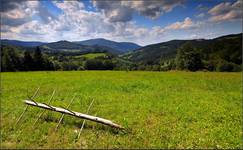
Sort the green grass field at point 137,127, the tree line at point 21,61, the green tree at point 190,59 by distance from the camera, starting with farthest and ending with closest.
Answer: the tree line at point 21,61 → the green tree at point 190,59 → the green grass field at point 137,127

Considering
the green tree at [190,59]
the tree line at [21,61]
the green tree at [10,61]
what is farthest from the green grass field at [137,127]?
the tree line at [21,61]

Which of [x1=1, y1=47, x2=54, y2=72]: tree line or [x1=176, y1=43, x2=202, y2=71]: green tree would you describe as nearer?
[x1=176, y1=43, x2=202, y2=71]: green tree

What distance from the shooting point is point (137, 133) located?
11789 mm

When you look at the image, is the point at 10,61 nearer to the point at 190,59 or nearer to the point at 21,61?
the point at 21,61

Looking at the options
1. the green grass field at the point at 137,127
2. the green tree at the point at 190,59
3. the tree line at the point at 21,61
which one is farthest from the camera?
the tree line at the point at 21,61

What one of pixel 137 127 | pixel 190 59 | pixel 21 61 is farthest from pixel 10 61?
pixel 137 127

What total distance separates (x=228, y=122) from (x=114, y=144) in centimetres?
781

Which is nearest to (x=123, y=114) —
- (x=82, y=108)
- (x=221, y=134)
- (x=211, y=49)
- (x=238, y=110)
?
(x=82, y=108)

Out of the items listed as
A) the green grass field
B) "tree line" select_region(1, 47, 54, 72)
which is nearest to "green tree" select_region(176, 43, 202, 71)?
"tree line" select_region(1, 47, 54, 72)

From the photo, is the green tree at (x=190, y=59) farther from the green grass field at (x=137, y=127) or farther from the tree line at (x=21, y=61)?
the green grass field at (x=137, y=127)

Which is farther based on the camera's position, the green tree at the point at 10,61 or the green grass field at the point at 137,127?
the green tree at the point at 10,61

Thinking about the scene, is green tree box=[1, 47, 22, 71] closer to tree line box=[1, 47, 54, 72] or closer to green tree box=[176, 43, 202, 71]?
tree line box=[1, 47, 54, 72]

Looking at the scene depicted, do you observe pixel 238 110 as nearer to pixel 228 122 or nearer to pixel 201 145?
pixel 228 122

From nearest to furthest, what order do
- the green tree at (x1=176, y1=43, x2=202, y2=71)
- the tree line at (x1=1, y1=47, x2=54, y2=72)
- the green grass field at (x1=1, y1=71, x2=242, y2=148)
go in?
the green grass field at (x1=1, y1=71, x2=242, y2=148) < the green tree at (x1=176, y1=43, x2=202, y2=71) < the tree line at (x1=1, y1=47, x2=54, y2=72)
